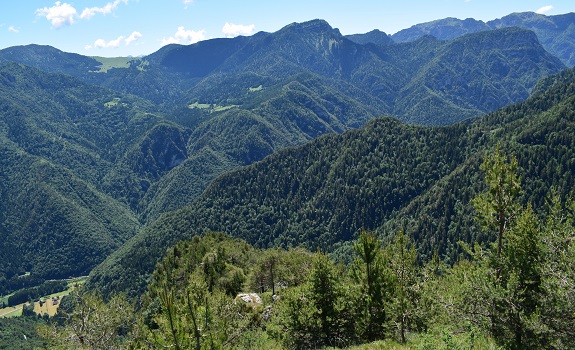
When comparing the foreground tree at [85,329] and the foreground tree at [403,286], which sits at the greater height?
the foreground tree at [403,286]

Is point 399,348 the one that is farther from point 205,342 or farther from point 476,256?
point 205,342

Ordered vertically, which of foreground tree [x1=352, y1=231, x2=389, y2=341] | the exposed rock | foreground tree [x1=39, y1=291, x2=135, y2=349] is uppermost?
foreground tree [x1=352, y1=231, x2=389, y2=341]

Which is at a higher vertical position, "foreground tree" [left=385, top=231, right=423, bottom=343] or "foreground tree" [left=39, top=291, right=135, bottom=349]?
"foreground tree" [left=385, top=231, right=423, bottom=343]

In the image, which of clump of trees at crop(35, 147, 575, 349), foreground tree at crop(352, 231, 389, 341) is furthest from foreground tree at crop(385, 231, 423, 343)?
foreground tree at crop(352, 231, 389, 341)

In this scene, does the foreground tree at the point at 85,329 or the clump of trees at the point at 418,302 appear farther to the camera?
the foreground tree at the point at 85,329

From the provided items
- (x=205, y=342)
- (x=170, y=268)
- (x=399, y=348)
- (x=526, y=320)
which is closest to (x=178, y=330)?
(x=205, y=342)

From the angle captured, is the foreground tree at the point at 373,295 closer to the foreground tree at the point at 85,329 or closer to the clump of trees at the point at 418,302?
the clump of trees at the point at 418,302

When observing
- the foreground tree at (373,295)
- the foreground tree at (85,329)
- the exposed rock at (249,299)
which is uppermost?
the foreground tree at (373,295)

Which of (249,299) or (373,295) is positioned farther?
(249,299)

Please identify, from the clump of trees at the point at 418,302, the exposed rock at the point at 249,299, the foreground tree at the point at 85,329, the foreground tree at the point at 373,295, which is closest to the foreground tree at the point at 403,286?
the clump of trees at the point at 418,302

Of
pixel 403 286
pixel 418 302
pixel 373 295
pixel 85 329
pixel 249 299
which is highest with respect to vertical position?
pixel 403 286

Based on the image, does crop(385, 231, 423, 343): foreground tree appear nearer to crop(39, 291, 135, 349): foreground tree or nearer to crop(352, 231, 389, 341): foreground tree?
crop(352, 231, 389, 341): foreground tree

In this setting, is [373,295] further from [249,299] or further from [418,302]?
[249,299]

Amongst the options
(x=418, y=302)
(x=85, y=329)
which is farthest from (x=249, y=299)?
(x=418, y=302)
